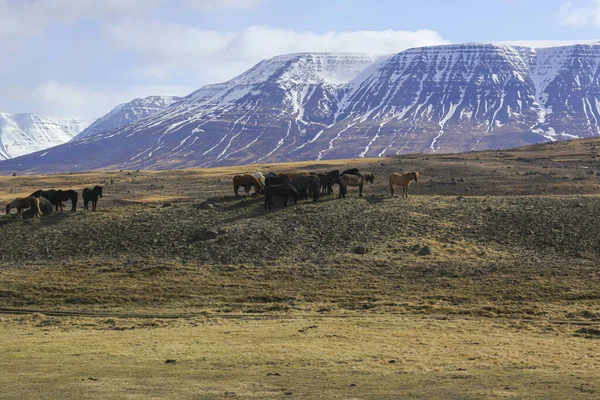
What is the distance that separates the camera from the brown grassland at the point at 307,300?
617 inches

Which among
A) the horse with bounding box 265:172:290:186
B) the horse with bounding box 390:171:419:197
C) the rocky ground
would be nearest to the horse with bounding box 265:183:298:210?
the rocky ground

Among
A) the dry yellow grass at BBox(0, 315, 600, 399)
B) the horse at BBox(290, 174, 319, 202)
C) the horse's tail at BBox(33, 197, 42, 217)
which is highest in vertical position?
the horse at BBox(290, 174, 319, 202)

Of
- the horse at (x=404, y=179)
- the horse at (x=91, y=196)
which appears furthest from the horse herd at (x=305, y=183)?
the horse at (x=91, y=196)

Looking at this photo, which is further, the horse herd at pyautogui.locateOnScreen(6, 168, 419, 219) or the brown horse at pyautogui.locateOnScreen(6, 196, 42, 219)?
the brown horse at pyautogui.locateOnScreen(6, 196, 42, 219)

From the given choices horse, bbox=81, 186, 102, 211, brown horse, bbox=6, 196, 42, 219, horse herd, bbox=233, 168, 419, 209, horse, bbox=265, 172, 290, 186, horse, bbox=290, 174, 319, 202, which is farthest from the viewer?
horse, bbox=81, 186, 102, 211

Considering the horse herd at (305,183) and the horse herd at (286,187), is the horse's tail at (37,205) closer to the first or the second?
the horse herd at (286,187)

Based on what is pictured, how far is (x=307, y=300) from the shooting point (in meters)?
25.5

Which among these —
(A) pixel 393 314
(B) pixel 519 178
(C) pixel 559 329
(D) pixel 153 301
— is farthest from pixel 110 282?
(B) pixel 519 178

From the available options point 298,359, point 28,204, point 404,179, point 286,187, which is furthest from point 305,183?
point 298,359

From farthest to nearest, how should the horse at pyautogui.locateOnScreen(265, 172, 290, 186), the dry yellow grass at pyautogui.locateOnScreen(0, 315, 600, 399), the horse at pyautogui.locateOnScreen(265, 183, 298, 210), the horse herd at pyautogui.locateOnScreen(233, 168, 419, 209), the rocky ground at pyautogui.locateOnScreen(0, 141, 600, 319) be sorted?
the horse at pyautogui.locateOnScreen(265, 172, 290, 186), the horse herd at pyautogui.locateOnScreen(233, 168, 419, 209), the horse at pyautogui.locateOnScreen(265, 183, 298, 210), the rocky ground at pyautogui.locateOnScreen(0, 141, 600, 319), the dry yellow grass at pyautogui.locateOnScreen(0, 315, 600, 399)

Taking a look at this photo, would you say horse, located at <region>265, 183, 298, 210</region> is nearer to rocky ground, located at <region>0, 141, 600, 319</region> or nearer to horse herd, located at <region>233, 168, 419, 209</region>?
horse herd, located at <region>233, 168, 419, 209</region>

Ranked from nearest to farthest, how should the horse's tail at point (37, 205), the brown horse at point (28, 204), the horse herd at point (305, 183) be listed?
the horse herd at point (305, 183), the brown horse at point (28, 204), the horse's tail at point (37, 205)

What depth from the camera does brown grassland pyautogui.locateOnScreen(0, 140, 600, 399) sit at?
15.7 metres

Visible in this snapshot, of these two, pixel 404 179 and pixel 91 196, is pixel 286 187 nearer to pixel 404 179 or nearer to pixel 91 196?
pixel 404 179
